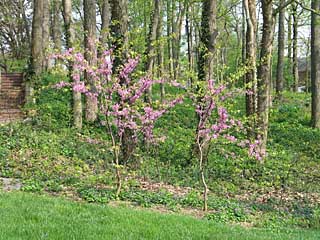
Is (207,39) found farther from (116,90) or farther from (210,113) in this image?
(116,90)

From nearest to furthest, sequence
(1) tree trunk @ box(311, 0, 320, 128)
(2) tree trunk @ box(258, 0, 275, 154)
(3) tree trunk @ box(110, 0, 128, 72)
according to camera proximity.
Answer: (3) tree trunk @ box(110, 0, 128, 72) → (2) tree trunk @ box(258, 0, 275, 154) → (1) tree trunk @ box(311, 0, 320, 128)

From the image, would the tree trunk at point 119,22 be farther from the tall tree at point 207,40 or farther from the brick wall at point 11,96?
the brick wall at point 11,96

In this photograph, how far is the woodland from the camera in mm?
6008

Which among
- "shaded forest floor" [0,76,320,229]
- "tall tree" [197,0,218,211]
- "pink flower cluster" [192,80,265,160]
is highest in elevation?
"tall tree" [197,0,218,211]

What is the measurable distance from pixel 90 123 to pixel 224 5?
48.3 ft

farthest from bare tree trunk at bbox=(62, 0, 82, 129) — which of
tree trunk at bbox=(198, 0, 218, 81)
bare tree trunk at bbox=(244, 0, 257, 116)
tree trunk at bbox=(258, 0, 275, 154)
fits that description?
tree trunk at bbox=(258, 0, 275, 154)

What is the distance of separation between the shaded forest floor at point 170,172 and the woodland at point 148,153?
0.11 feet

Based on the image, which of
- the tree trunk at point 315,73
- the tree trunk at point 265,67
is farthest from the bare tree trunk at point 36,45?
the tree trunk at point 315,73

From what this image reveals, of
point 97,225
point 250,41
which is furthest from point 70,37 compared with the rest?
point 97,225

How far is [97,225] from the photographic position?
540 centimetres

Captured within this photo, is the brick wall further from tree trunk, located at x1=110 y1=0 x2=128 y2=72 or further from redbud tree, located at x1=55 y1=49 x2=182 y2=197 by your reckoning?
redbud tree, located at x1=55 y1=49 x2=182 y2=197

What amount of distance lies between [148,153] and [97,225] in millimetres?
6143

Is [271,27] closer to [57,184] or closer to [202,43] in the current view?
[202,43]

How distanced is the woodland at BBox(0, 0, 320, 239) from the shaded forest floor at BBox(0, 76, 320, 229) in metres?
0.03
